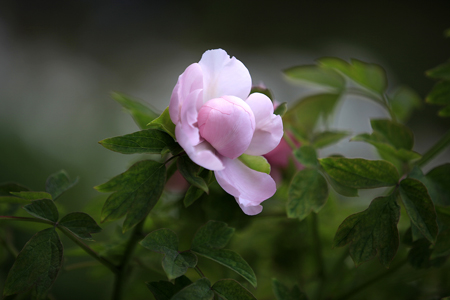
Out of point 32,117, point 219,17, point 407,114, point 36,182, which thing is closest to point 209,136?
point 407,114

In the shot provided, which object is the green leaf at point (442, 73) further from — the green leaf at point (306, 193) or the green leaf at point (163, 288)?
the green leaf at point (163, 288)

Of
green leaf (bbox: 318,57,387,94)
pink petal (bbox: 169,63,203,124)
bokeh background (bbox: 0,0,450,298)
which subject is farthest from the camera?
bokeh background (bbox: 0,0,450,298)

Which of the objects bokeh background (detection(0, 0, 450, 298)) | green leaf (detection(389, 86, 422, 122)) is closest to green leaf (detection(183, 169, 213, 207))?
green leaf (detection(389, 86, 422, 122))

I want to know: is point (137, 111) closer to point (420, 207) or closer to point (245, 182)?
point (245, 182)

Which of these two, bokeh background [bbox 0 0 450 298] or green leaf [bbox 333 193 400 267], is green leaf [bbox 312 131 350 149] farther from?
bokeh background [bbox 0 0 450 298]

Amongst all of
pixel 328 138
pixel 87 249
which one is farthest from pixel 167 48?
pixel 87 249

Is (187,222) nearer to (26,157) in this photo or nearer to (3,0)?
(26,157)

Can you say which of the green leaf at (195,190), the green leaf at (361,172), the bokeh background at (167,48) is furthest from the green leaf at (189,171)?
the bokeh background at (167,48)
